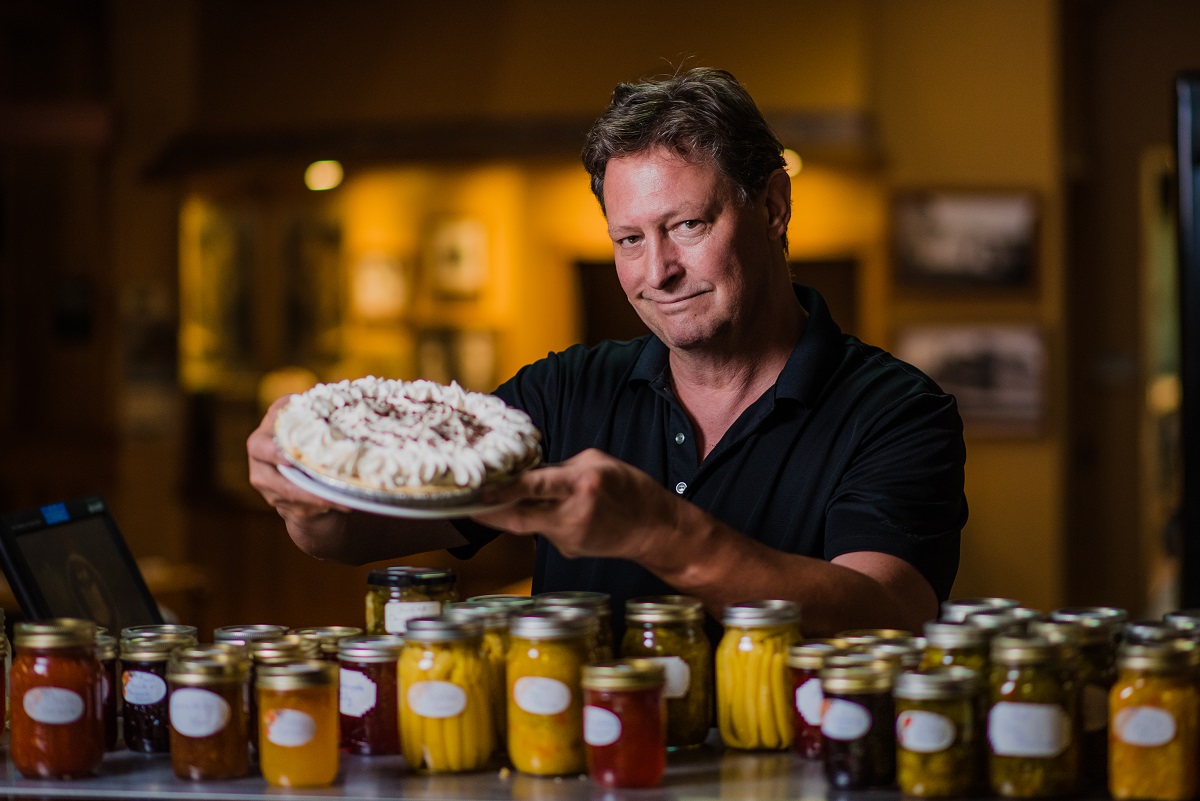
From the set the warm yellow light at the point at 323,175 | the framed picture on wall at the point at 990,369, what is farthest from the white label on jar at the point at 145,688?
the warm yellow light at the point at 323,175

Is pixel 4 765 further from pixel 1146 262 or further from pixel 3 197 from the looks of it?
Result: pixel 1146 262

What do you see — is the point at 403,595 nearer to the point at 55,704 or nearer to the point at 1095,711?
the point at 55,704

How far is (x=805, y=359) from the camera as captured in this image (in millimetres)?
2307

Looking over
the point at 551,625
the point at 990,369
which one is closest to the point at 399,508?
the point at 551,625

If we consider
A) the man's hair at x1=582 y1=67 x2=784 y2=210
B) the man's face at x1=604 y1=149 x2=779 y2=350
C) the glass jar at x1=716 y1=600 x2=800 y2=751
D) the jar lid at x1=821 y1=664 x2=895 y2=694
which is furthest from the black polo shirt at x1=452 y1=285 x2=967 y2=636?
the jar lid at x1=821 y1=664 x2=895 y2=694

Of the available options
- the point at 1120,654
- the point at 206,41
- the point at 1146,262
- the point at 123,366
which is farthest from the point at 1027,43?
the point at 1120,654

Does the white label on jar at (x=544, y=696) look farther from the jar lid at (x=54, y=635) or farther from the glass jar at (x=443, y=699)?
the jar lid at (x=54, y=635)

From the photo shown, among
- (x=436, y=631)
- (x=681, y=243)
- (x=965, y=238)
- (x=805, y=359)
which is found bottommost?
(x=436, y=631)

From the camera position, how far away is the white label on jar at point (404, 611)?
186 centimetres

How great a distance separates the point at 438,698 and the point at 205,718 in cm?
25

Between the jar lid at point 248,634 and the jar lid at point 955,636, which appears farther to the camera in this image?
the jar lid at point 248,634

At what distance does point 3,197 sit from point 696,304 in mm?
6521

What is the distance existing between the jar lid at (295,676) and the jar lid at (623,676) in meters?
0.28

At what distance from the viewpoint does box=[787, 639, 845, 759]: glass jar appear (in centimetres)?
158
